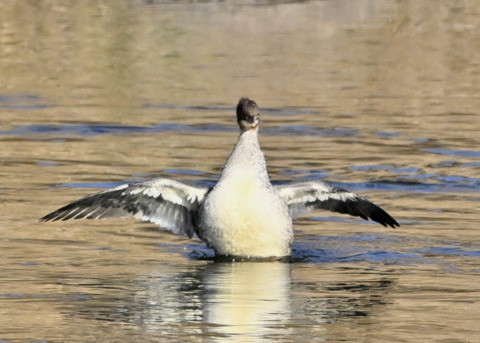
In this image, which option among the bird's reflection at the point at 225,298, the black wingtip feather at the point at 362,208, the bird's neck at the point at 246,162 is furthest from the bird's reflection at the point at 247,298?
the black wingtip feather at the point at 362,208

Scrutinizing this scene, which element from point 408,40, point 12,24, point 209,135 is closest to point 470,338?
point 209,135

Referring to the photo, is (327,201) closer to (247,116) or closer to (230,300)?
(247,116)

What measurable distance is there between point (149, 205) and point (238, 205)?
47.2 inches

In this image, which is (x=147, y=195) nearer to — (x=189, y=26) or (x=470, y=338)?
(x=470, y=338)

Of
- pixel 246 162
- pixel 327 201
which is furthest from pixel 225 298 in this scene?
pixel 327 201

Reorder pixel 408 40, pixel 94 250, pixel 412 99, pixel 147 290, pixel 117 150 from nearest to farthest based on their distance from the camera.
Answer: pixel 147 290 → pixel 94 250 → pixel 117 150 → pixel 412 99 → pixel 408 40

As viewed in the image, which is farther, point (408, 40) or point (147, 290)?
point (408, 40)

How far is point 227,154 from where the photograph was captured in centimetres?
Result: 1595

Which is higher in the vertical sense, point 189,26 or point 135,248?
point 189,26

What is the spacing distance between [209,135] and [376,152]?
2263 mm

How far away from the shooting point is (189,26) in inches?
1177

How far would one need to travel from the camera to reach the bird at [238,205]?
1077 cm

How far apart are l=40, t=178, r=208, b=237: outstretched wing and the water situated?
21 cm

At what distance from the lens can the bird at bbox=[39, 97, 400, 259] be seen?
10766 millimetres
